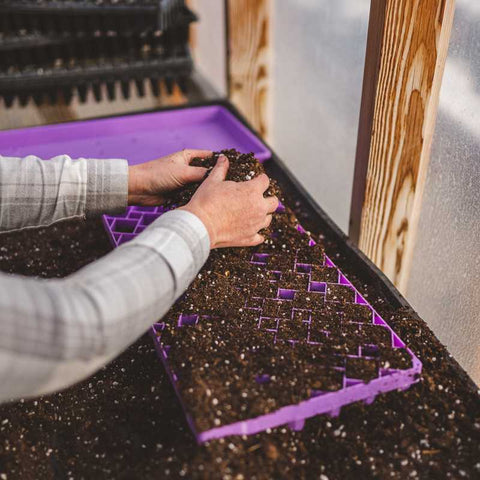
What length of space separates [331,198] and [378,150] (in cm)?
55

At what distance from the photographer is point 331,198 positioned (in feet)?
5.66

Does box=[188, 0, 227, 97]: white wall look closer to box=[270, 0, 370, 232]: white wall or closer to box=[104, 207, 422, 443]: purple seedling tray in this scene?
box=[270, 0, 370, 232]: white wall

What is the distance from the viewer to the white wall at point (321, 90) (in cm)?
142

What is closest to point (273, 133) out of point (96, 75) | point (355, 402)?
point (96, 75)

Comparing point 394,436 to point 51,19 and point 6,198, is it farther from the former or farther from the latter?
point 51,19

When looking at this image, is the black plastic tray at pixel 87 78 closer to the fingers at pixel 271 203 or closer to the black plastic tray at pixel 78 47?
the black plastic tray at pixel 78 47

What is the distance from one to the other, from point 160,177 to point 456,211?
643mm

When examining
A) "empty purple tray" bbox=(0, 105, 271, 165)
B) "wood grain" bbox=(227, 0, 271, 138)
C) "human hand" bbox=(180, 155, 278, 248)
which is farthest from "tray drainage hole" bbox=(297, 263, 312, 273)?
"wood grain" bbox=(227, 0, 271, 138)

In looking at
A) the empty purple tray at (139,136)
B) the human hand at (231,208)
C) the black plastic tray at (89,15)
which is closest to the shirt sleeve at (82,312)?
the human hand at (231,208)

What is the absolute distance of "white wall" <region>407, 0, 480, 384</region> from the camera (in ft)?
3.29

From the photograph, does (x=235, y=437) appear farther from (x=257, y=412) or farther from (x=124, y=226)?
(x=124, y=226)

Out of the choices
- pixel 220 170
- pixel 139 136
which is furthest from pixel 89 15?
pixel 220 170

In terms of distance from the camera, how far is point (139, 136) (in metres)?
1.69

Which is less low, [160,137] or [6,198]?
[6,198]
